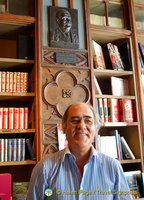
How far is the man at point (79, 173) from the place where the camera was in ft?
3.87

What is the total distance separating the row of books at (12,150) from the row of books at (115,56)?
3.93 ft

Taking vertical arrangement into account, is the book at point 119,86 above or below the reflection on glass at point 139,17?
below

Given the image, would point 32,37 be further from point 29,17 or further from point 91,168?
point 91,168

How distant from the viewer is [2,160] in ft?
6.49

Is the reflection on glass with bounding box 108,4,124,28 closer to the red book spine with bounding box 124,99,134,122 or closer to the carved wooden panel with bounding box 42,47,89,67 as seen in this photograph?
the carved wooden panel with bounding box 42,47,89,67

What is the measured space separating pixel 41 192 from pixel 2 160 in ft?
3.05

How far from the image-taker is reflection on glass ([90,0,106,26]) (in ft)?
8.27

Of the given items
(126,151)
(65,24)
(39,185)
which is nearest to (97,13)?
(65,24)

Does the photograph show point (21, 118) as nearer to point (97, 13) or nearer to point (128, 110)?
point (128, 110)

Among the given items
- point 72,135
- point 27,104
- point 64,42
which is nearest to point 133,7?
point 64,42

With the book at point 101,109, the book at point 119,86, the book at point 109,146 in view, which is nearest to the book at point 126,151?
the book at point 109,146

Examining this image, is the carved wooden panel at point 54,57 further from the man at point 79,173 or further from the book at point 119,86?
the man at point 79,173

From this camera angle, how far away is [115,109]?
2439 mm

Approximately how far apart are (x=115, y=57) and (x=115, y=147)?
3.48ft
